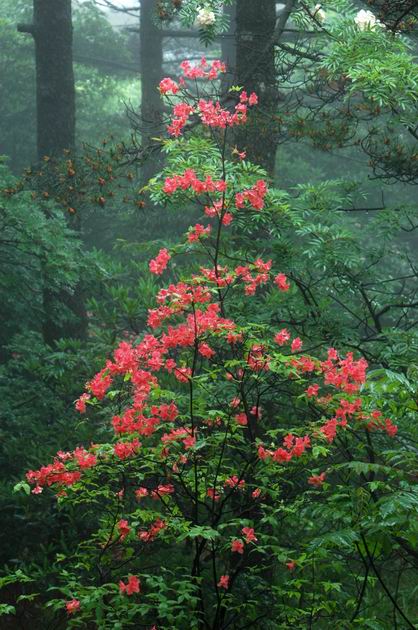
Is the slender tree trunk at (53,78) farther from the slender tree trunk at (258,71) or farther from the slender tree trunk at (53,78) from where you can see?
the slender tree trunk at (258,71)

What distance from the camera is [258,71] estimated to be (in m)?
8.54

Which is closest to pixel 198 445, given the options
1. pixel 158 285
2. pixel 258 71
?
pixel 258 71

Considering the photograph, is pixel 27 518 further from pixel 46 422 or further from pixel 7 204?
pixel 7 204

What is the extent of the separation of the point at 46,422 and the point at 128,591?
16.4 ft

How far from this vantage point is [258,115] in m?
8.16

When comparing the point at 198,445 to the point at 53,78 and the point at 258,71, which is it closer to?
the point at 258,71

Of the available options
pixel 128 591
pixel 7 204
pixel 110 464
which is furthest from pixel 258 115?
pixel 128 591

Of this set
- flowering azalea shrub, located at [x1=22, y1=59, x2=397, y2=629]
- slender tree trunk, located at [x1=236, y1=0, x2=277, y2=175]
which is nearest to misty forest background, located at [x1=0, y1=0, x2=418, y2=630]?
slender tree trunk, located at [x1=236, y1=0, x2=277, y2=175]

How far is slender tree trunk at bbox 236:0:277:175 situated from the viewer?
8.21 metres

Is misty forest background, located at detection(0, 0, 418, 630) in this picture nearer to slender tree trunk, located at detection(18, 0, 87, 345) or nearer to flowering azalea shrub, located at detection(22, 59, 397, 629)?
slender tree trunk, located at detection(18, 0, 87, 345)

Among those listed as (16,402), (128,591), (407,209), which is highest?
(407,209)

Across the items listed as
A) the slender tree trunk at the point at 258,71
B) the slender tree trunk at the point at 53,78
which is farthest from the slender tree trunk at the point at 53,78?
the slender tree trunk at the point at 258,71

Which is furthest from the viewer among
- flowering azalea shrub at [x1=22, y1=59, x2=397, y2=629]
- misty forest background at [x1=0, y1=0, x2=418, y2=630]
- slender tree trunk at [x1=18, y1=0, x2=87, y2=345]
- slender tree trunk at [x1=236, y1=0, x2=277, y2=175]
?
slender tree trunk at [x1=18, y1=0, x2=87, y2=345]

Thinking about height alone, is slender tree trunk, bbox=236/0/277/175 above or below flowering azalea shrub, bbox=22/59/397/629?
above
